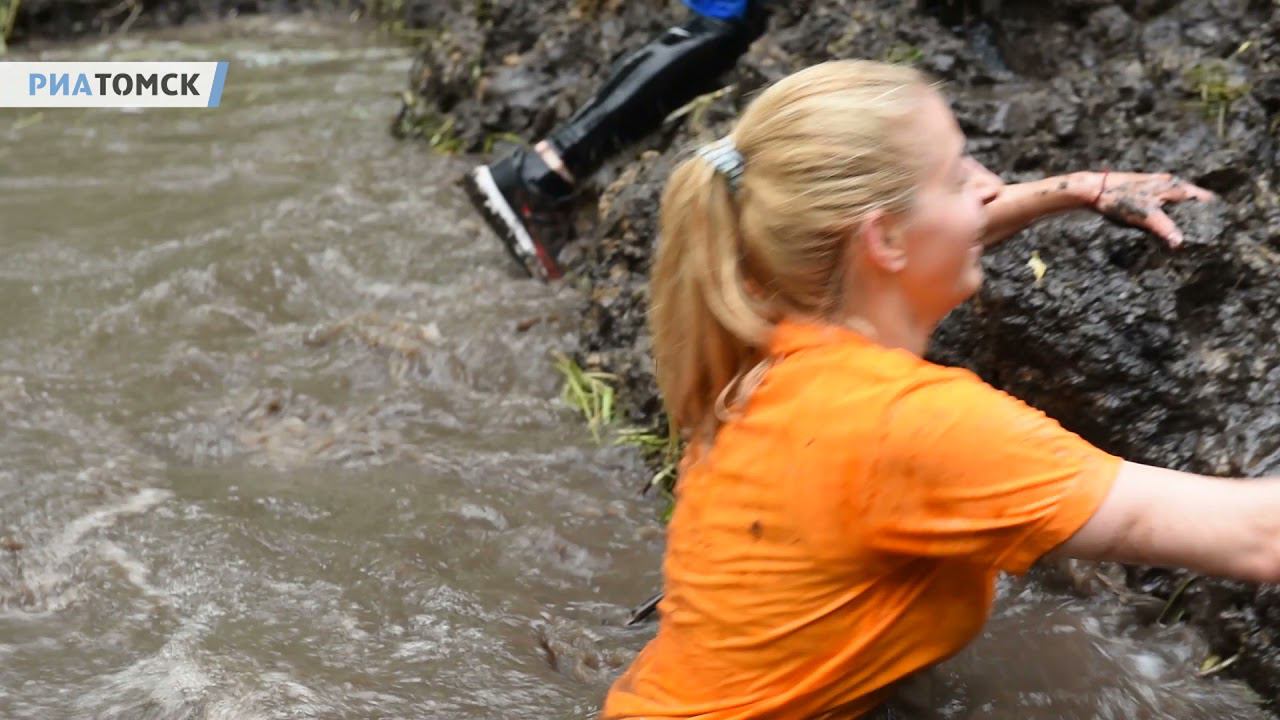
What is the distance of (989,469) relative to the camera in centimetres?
167

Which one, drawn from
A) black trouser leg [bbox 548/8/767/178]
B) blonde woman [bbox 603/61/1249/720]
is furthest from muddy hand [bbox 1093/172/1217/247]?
black trouser leg [bbox 548/8/767/178]

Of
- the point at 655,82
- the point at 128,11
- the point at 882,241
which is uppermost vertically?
the point at 882,241

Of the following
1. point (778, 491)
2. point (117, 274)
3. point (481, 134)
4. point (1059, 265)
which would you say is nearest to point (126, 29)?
point (481, 134)

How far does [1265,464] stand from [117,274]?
395 centimetres

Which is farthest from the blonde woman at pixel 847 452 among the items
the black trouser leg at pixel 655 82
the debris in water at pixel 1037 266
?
the black trouser leg at pixel 655 82

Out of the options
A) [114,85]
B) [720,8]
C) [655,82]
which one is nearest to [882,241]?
[655,82]

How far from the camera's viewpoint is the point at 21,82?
25.5 feet

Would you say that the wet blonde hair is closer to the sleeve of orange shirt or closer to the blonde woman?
the blonde woman

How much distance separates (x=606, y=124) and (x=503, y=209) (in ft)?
1.57

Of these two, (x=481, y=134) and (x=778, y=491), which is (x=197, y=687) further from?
(x=481, y=134)

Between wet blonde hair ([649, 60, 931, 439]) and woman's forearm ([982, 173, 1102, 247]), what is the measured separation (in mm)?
801

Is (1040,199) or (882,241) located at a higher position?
(882,241)

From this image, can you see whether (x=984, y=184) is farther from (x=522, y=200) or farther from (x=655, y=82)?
(x=522, y=200)

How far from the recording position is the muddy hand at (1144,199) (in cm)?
270
